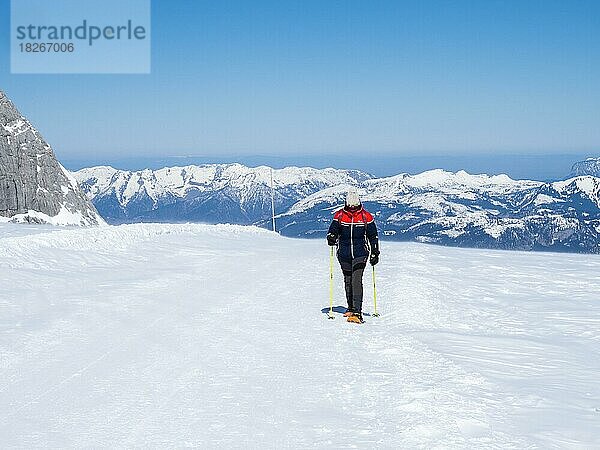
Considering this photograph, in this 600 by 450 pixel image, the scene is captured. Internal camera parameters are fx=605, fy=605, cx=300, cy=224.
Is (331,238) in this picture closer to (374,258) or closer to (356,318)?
(374,258)

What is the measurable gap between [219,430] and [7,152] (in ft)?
557

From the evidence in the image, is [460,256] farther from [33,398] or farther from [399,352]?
[33,398]

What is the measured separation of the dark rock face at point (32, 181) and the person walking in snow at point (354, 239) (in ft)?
465

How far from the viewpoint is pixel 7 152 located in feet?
516

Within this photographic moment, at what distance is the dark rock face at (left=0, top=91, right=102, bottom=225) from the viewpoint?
14862 cm

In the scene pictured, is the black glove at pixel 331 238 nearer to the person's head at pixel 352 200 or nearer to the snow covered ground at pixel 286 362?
the person's head at pixel 352 200

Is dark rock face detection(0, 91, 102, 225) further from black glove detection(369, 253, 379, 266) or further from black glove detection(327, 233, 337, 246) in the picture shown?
black glove detection(369, 253, 379, 266)

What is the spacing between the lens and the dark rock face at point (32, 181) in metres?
149

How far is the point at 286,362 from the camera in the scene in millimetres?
8680

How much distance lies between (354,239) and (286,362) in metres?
4.04

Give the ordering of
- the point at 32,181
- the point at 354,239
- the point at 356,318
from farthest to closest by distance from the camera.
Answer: the point at 32,181
the point at 354,239
the point at 356,318

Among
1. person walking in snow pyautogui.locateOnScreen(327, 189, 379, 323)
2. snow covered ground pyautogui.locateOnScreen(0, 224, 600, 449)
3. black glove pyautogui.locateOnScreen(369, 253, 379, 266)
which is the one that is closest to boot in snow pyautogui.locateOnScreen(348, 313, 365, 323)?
person walking in snow pyautogui.locateOnScreen(327, 189, 379, 323)

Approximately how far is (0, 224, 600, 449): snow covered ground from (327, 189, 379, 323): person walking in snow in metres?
0.93

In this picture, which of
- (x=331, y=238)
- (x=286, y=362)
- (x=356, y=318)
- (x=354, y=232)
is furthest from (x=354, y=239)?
(x=286, y=362)
